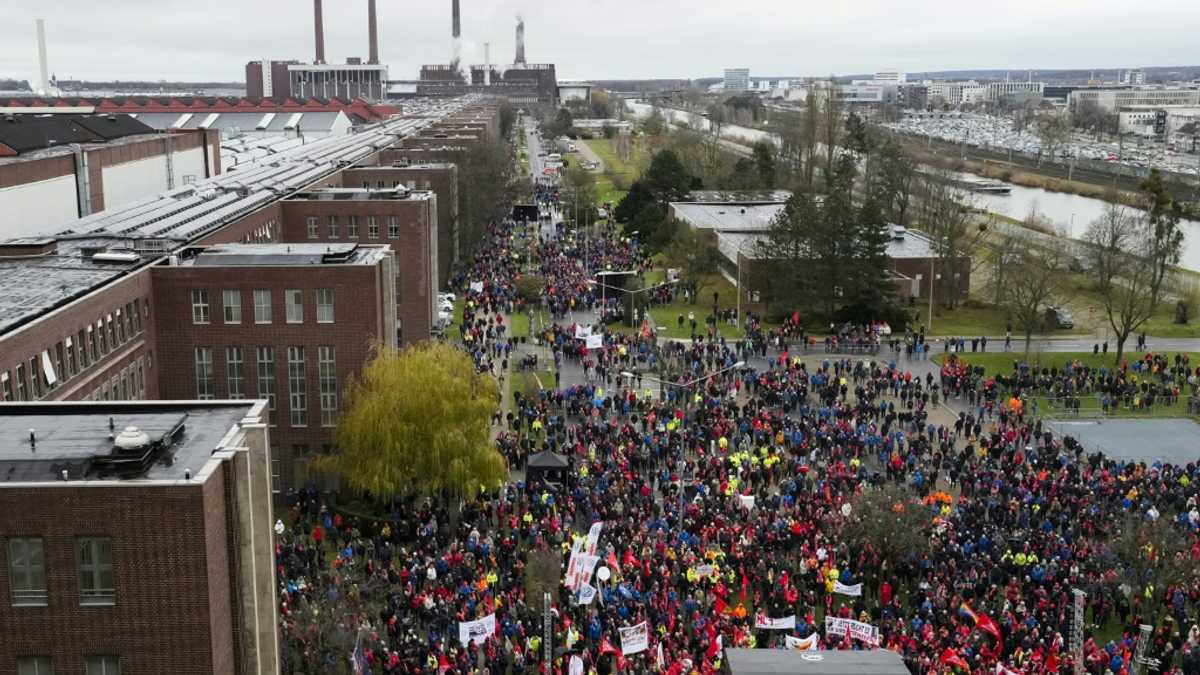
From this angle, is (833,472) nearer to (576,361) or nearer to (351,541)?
(351,541)

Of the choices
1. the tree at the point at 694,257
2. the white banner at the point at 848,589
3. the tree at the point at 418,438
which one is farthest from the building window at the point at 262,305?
the tree at the point at 694,257

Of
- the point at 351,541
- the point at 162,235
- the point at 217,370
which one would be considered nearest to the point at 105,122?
the point at 162,235

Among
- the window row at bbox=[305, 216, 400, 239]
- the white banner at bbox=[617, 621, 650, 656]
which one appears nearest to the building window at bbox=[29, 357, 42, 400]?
the white banner at bbox=[617, 621, 650, 656]

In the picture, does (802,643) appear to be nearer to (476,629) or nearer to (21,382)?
(476,629)

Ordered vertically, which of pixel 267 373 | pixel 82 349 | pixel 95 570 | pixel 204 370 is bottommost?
pixel 267 373

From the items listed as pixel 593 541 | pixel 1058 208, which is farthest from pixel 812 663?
pixel 1058 208

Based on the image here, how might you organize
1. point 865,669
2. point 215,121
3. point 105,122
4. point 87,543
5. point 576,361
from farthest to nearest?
point 215,121, point 105,122, point 576,361, point 865,669, point 87,543

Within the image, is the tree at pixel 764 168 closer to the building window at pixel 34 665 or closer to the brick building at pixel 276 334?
the brick building at pixel 276 334
